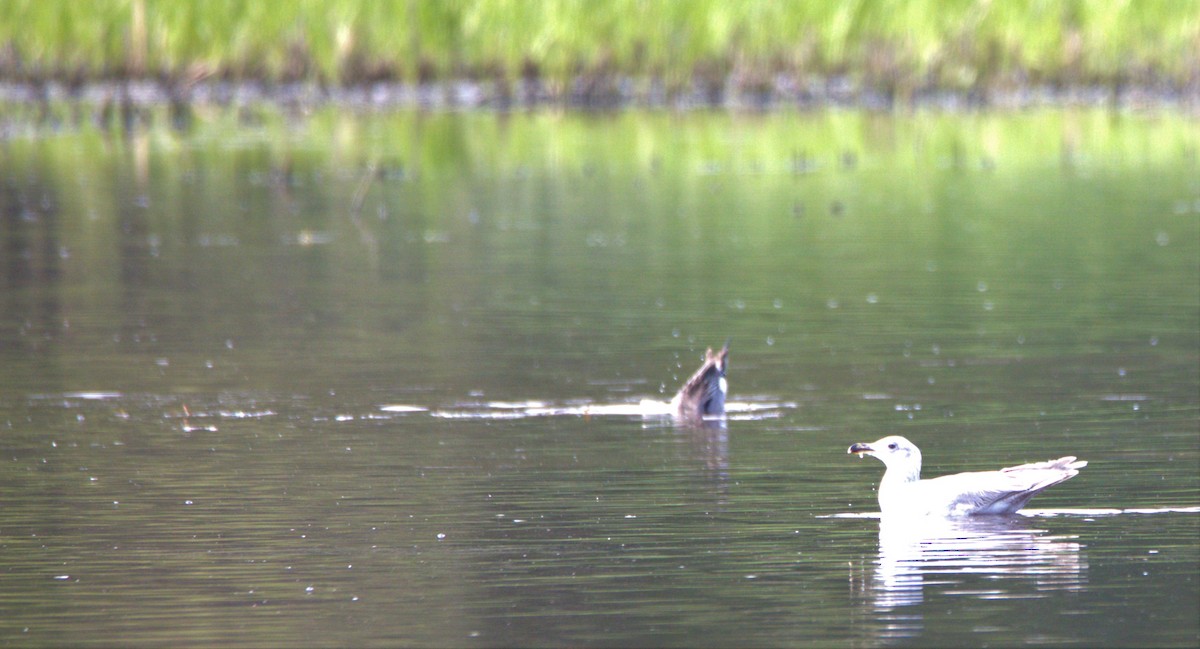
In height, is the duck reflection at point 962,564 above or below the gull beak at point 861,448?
below

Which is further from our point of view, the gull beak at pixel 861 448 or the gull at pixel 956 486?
the gull beak at pixel 861 448

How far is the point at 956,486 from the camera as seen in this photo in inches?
358

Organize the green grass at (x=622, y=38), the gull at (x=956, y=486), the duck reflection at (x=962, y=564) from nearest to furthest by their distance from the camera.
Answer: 1. the duck reflection at (x=962, y=564)
2. the gull at (x=956, y=486)
3. the green grass at (x=622, y=38)

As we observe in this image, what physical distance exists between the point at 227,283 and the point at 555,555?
33.9 ft

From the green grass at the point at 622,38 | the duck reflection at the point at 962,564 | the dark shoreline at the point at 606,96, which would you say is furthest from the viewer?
the dark shoreline at the point at 606,96

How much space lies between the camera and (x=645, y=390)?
508 inches

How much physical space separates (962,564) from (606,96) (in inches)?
1333

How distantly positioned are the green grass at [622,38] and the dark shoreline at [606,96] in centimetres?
37

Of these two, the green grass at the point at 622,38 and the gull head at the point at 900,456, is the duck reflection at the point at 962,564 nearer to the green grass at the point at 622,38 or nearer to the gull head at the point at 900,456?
the gull head at the point at 900,456

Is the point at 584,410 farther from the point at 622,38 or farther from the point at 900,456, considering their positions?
the point at 622,38

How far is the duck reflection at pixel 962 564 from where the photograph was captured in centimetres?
774

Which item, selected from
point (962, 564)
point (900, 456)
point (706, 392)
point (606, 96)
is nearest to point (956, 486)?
point (900, 456)

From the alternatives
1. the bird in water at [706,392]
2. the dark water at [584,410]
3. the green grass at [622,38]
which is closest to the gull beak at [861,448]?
the dark water at [584,410]

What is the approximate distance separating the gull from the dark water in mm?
160
